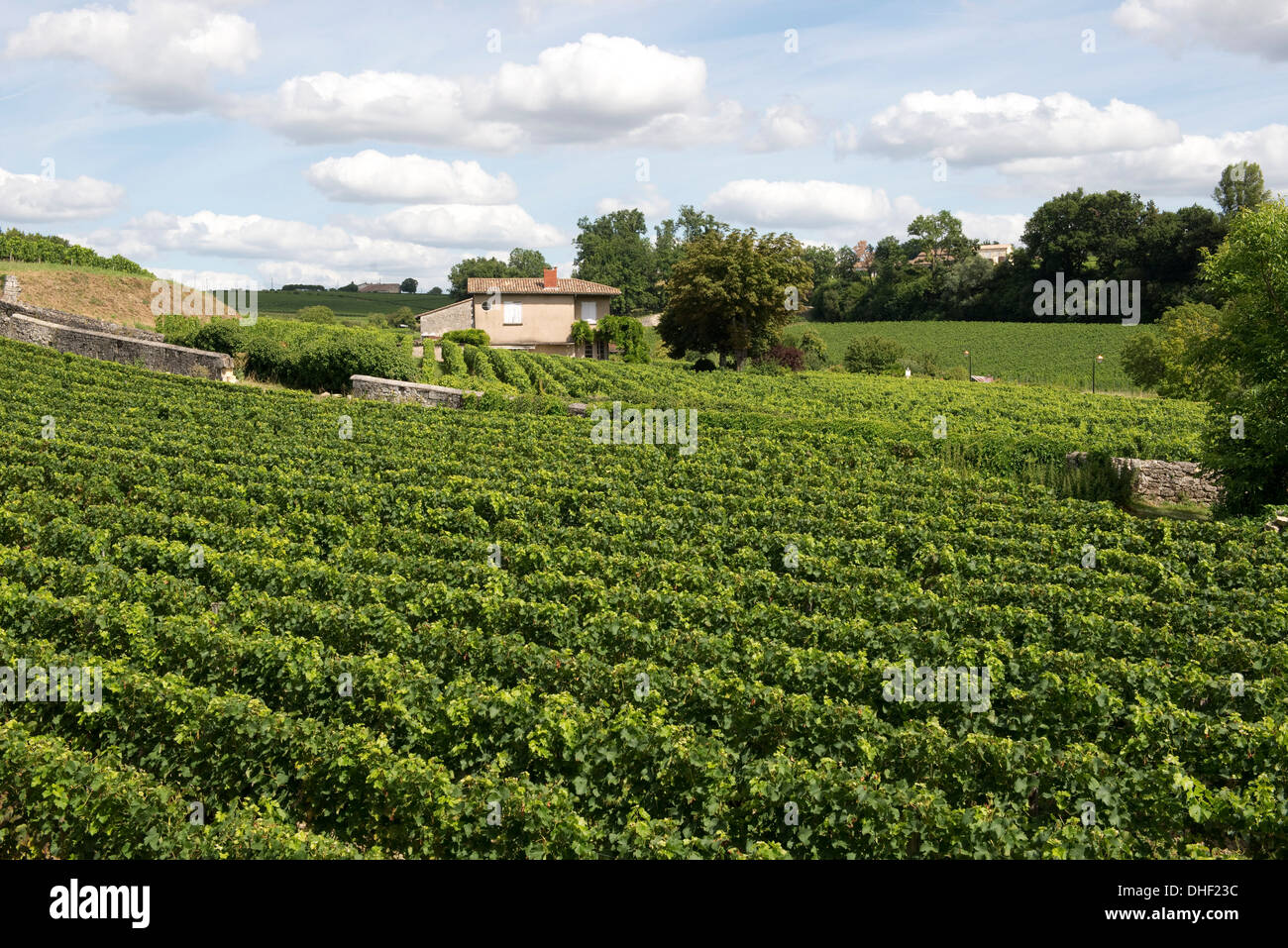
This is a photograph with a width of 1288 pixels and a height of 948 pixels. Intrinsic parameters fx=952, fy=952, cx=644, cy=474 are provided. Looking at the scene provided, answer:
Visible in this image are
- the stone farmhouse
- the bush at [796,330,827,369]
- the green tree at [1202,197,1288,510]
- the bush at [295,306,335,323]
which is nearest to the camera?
the green tree at [1202,197,1288,510]

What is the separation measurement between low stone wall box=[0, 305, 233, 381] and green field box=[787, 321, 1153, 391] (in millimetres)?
49418

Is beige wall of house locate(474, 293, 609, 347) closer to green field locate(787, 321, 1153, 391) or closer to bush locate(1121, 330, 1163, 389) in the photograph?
green field locate(787, 321, 1153, 391)

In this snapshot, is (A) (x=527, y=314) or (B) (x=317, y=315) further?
(B) (x=317, y=315)

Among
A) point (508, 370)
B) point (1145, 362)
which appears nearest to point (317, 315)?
point (508, 370)

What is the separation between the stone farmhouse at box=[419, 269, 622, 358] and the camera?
200ft

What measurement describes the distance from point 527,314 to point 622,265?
51777 millimetres

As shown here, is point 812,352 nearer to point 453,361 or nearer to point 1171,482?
point 453,361

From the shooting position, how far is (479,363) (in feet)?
146

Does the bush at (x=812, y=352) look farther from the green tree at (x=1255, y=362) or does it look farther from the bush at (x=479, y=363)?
the green tree at (x=1255, y=362)

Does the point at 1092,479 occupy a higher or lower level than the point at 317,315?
lower

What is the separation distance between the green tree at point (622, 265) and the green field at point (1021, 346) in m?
21.7

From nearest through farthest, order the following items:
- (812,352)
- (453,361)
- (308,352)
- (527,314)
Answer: (308,352)
(453,361)
(527,314)
(812,352)

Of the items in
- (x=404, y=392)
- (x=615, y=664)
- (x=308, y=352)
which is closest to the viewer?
(x=615, y=664)

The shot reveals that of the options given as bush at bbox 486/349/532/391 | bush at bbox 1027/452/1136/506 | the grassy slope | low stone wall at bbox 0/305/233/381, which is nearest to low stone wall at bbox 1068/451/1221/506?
bush at bbox 1027/452/1136/506
